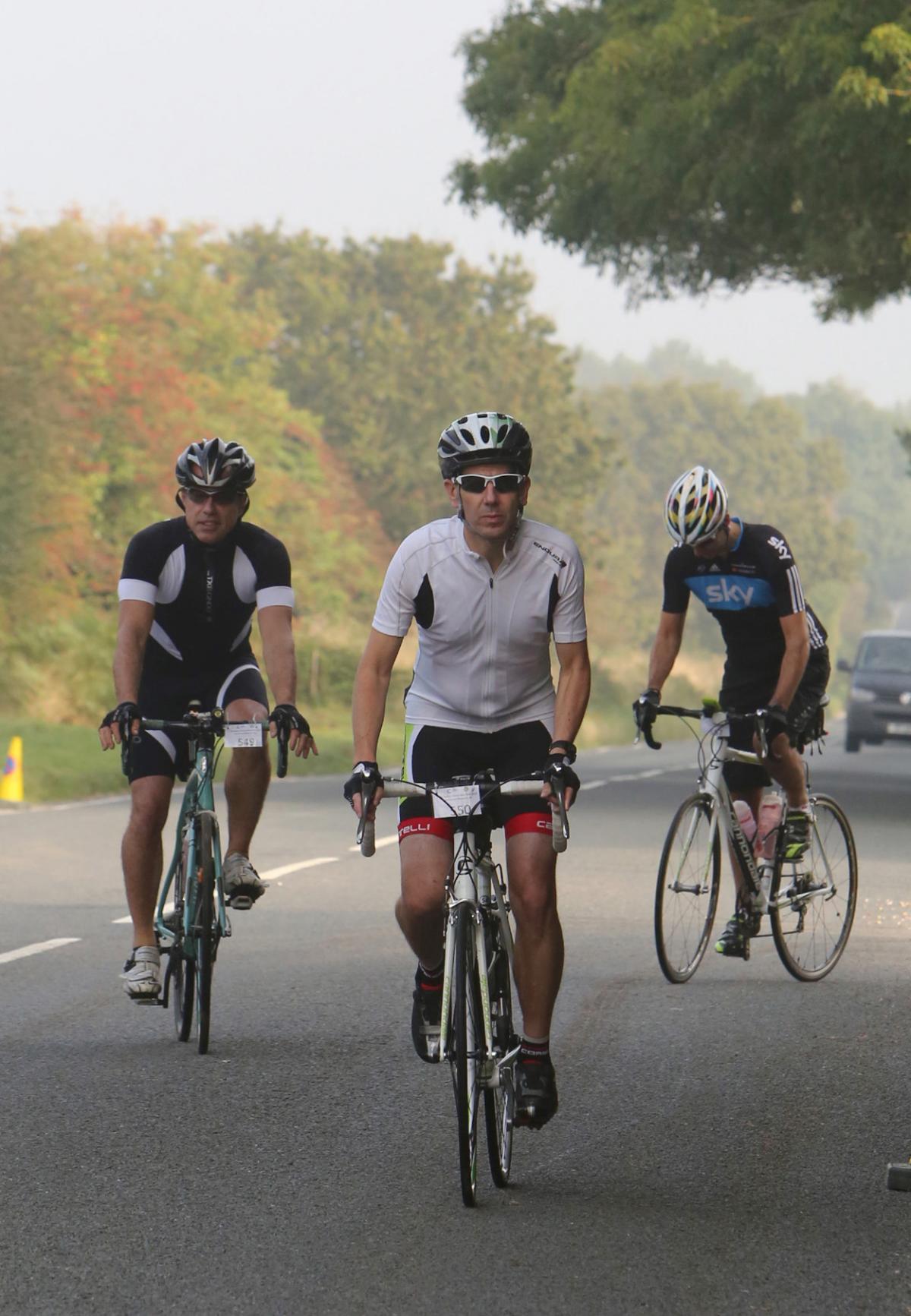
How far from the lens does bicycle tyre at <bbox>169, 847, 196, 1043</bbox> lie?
739cm

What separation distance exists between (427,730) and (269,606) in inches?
67.1

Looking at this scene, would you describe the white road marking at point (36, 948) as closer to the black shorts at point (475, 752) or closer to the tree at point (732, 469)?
the black shorts at point (475, 752)

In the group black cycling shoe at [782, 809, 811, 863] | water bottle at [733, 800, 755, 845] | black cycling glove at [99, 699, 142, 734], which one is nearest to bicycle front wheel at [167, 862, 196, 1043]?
black cycling glove at [99, 699, 142, 734]

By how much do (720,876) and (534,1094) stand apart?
3397 millimetres

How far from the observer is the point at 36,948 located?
968 centimetres

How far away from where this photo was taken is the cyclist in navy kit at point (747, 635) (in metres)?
8.47

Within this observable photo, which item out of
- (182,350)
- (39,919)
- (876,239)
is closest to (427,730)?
(39,919)

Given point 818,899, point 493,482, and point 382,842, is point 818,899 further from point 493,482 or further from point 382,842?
point 382,842

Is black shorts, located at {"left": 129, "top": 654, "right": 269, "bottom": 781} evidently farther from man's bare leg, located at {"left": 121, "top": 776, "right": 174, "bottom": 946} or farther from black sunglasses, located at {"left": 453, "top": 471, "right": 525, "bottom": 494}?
black sunglasses, located at {"left": 453, "top": 471, "right": 525, "bottom": 494}

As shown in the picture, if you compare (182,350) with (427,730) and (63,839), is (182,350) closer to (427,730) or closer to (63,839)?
(63,839)

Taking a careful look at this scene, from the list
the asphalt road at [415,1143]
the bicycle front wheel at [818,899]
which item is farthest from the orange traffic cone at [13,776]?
the bicycle front wheel at [818,899]

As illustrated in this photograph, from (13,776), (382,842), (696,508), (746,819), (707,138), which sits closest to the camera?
(696,508)

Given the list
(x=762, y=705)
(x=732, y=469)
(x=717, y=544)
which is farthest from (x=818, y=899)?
(x=732, y=469)

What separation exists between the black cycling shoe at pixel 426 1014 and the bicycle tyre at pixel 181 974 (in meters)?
1.75
